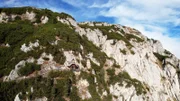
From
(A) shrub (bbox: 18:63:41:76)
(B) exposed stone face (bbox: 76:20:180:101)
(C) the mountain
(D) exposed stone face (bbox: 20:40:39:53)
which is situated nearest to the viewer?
(C) the mountain

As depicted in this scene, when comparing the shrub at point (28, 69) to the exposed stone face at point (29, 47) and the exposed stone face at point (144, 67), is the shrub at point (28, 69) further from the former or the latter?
the exposed stone face at point (144, 67)

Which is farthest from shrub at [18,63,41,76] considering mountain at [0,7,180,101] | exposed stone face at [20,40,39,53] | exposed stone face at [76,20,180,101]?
exposed stone face at [76,20,180,101]

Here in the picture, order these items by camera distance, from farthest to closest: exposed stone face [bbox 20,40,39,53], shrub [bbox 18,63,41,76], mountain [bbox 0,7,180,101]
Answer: exposed stone face [bbox 20,40,39,53]
shrub [bbox 18,63,41,76]
mountain [bbox 0,7,180,101]

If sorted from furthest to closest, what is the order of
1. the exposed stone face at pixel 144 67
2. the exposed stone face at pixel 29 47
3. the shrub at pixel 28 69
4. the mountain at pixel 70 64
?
the exposed stone face at pixel 144 67 → the exposed stone face at pixel 29 47 → the shrub at pixel 28 69 → the mountain at pixel 70 64

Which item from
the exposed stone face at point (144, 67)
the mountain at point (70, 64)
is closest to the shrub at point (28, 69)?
the mountain at point (70, 64)

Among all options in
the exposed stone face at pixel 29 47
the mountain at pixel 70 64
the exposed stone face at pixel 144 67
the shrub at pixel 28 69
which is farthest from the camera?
the exposed stone face at pixel 144 67

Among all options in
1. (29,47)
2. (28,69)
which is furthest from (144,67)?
(28,69)

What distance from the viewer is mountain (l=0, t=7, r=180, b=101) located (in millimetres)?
57844

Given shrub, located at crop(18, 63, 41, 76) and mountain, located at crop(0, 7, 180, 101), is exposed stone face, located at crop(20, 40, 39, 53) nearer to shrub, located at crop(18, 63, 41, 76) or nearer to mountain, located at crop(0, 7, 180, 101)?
mountain, located at crop(0, 7, 180, 101)

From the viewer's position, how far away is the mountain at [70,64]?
57.8 metres

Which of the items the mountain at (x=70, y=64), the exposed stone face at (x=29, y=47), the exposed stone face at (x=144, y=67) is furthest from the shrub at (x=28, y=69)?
the exposed stone face at (x=144, y=67)

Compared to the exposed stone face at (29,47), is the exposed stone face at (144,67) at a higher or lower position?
lower

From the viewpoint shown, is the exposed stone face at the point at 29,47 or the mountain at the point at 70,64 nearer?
the mountain at the point at 70,64

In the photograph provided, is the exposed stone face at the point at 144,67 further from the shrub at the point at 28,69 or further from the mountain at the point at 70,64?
the shrub at the point at 28,69
